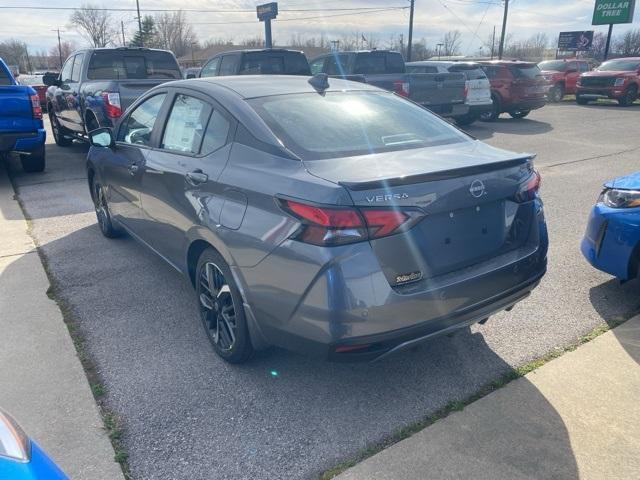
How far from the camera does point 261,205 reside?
2.63m

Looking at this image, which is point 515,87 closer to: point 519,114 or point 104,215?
point 519,114

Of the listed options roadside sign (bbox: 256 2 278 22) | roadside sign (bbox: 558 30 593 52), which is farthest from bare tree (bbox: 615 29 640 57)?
roadside sign (bbox: 256 2 278 22)

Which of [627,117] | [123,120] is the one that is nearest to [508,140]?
[627,117]

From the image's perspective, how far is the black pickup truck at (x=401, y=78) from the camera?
12188 mm

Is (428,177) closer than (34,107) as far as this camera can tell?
Yes

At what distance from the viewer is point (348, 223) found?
2.31 metres

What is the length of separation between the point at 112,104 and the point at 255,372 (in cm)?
638

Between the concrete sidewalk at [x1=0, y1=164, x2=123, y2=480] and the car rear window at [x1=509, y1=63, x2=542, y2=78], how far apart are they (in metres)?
14.5

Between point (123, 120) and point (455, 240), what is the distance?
3380mm

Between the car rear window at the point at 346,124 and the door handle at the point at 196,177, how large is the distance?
501 mm

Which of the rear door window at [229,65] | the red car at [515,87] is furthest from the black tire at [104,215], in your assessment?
the red car at [515,87]

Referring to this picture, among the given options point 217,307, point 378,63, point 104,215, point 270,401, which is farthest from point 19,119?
point 378,63

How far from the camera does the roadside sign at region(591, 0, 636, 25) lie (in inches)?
1156

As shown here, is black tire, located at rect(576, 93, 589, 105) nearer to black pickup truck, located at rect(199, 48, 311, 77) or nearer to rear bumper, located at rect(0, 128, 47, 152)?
black pickup truck, located at rect(199, 48, 311, 77)
